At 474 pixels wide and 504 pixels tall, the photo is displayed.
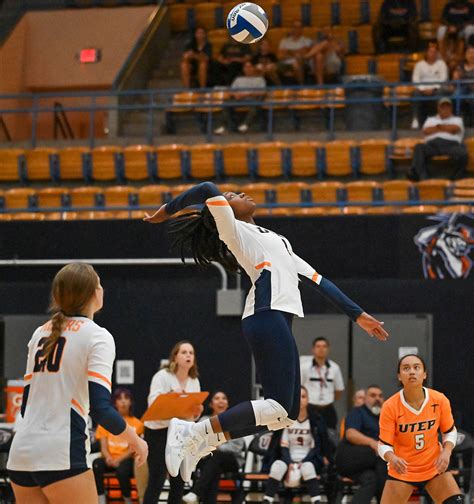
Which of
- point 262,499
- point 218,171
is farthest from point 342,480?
point 218,171

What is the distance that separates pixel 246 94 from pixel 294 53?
1727 millimetres

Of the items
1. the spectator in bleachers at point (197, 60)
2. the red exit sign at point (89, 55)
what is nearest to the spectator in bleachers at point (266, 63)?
the spectator in bleachers at point (197, 60)

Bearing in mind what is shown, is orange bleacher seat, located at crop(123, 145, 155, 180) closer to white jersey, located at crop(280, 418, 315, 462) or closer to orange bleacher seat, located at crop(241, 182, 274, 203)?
orange bleacher seat, located at crop(241, 182, 274, 203)

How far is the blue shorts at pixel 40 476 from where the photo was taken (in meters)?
5.12

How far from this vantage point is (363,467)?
37.3ft

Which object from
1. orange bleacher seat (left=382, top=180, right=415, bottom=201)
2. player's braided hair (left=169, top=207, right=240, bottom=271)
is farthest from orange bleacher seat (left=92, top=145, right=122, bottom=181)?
player's braided hair (left=169, top=207, right=240, bottom=271)

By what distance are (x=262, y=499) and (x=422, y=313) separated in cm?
337

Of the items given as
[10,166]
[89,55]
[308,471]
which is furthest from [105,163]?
[308,471]

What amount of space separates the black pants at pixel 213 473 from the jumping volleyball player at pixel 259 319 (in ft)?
13.3

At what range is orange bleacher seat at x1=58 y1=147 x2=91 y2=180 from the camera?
18656mm

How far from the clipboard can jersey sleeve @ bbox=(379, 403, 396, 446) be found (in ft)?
6.75

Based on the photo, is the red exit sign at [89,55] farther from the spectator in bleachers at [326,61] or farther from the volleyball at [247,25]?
the volleyball at [247,25]

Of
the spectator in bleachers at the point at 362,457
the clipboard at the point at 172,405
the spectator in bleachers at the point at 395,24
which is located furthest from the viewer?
the spectator in bleachers at the point at 395,24

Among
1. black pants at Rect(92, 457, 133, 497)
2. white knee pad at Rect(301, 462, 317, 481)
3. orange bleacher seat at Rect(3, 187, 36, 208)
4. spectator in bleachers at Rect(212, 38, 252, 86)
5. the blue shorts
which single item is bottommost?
black pants at Rect(92, 457, 133, 497)
